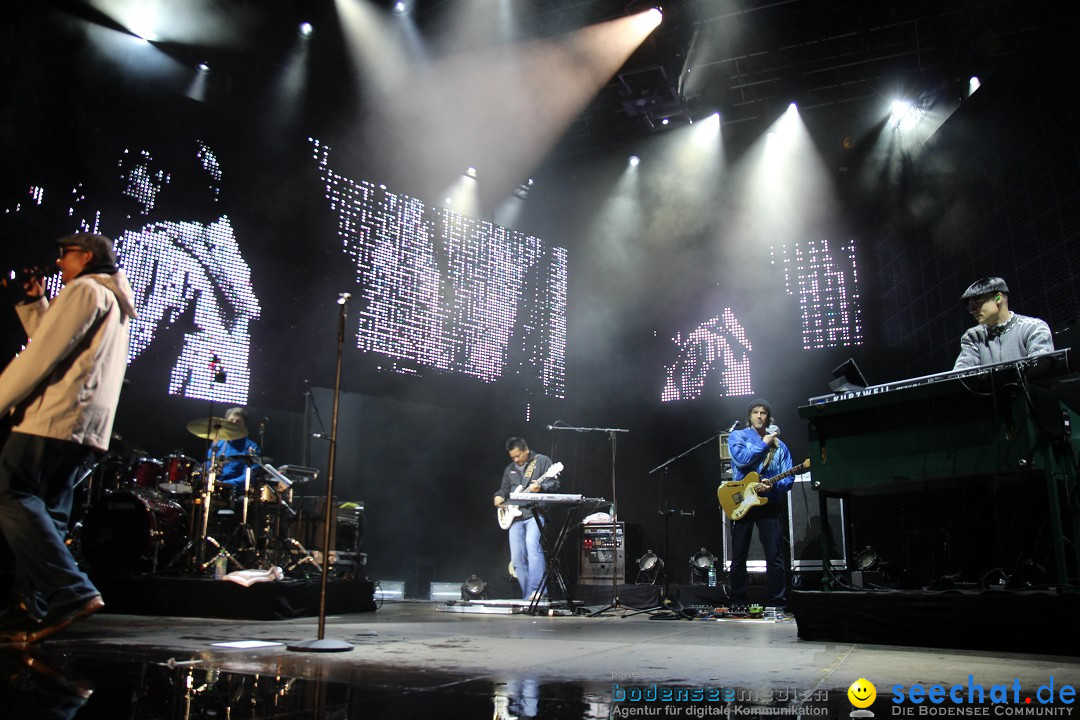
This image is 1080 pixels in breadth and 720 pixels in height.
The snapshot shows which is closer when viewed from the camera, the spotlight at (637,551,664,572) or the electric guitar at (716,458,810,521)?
the electric guitar at (716,458,810,521)

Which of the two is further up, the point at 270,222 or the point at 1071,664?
the point at 270,222

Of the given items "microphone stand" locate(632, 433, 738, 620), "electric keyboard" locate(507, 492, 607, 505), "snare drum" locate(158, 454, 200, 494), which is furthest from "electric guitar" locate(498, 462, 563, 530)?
"snare drum" locate(158, 454, 200, 494)

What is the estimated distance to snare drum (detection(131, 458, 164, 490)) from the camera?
7285 millimetres

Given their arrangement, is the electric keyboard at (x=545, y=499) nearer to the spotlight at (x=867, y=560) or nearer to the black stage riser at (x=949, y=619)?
the spotlight at (x=867, y=560)

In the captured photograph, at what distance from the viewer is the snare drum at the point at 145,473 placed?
23.9 feet

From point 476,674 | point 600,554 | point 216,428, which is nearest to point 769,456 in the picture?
point 600,554

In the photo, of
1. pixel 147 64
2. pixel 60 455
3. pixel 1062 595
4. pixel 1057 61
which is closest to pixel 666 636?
pixel 1062 595

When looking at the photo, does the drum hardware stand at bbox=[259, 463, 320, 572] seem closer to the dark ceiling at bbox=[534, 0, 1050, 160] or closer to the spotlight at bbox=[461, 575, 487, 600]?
the spotlight at bbox=[461, 575, 487, 600]

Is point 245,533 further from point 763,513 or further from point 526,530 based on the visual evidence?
point 763,513

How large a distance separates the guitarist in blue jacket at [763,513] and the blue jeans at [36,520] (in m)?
5.66

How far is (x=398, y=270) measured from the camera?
10125 mm

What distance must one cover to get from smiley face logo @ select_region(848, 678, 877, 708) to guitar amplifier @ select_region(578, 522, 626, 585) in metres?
7.47

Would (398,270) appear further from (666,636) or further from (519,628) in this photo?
(666,636)

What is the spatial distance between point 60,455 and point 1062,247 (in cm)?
799
